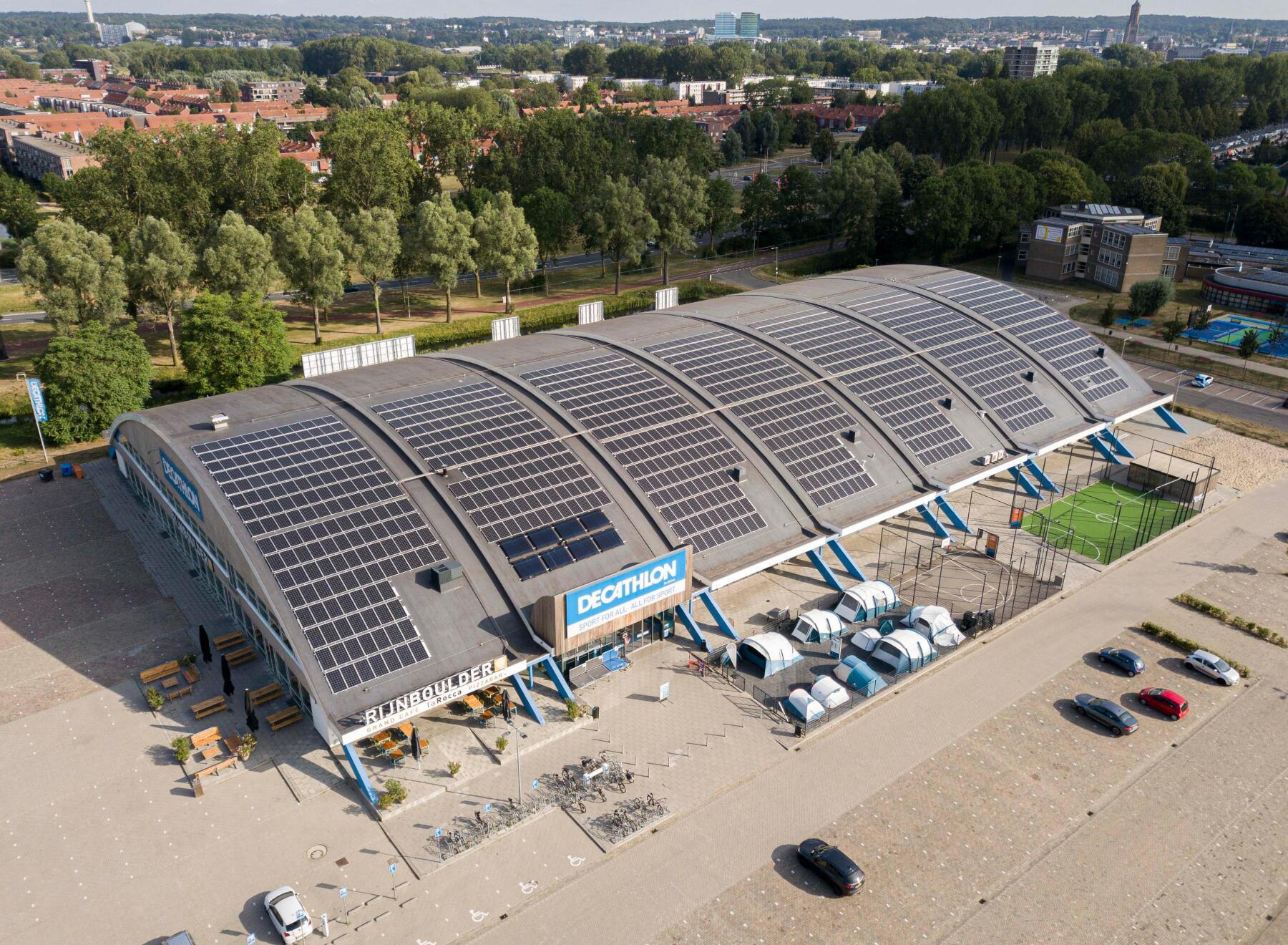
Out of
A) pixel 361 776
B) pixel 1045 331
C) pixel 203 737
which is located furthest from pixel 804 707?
pixel 1045 331

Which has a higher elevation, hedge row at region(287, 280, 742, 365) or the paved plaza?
hedge row at region(287, 280, 742, 365)

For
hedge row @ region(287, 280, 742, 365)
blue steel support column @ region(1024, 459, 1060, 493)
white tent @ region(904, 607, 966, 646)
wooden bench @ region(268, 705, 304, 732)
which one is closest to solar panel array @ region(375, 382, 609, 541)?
wooden bench @ region(268, 705, 304, 732)

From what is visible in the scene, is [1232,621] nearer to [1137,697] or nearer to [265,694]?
[1137,697]

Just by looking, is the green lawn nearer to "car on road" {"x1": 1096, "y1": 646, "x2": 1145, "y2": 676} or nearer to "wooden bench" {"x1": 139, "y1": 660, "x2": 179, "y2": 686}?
"car on road" {"x1": 1096, "y1": 646, "x2": 1145, "y2": 676}

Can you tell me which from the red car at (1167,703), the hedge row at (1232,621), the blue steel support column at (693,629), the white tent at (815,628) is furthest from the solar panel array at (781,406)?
the hedge row at (1232,621)

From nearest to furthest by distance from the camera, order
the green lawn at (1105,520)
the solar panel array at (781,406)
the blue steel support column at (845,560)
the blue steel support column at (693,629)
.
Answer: the blue steel support column at (693,629)
the blue steel support column at (845,560)
the solar panel array at (781,406)
the green lawn at (1105,520)

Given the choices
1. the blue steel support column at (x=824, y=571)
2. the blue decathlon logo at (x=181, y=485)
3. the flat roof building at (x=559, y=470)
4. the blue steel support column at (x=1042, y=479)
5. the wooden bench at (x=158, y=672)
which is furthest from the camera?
the blue steel support column at (x=1042, y=479)

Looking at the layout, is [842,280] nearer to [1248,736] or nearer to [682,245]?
[682,245]

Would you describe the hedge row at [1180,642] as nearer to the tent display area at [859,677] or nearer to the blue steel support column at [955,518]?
the blue steel support column at [955,518]
